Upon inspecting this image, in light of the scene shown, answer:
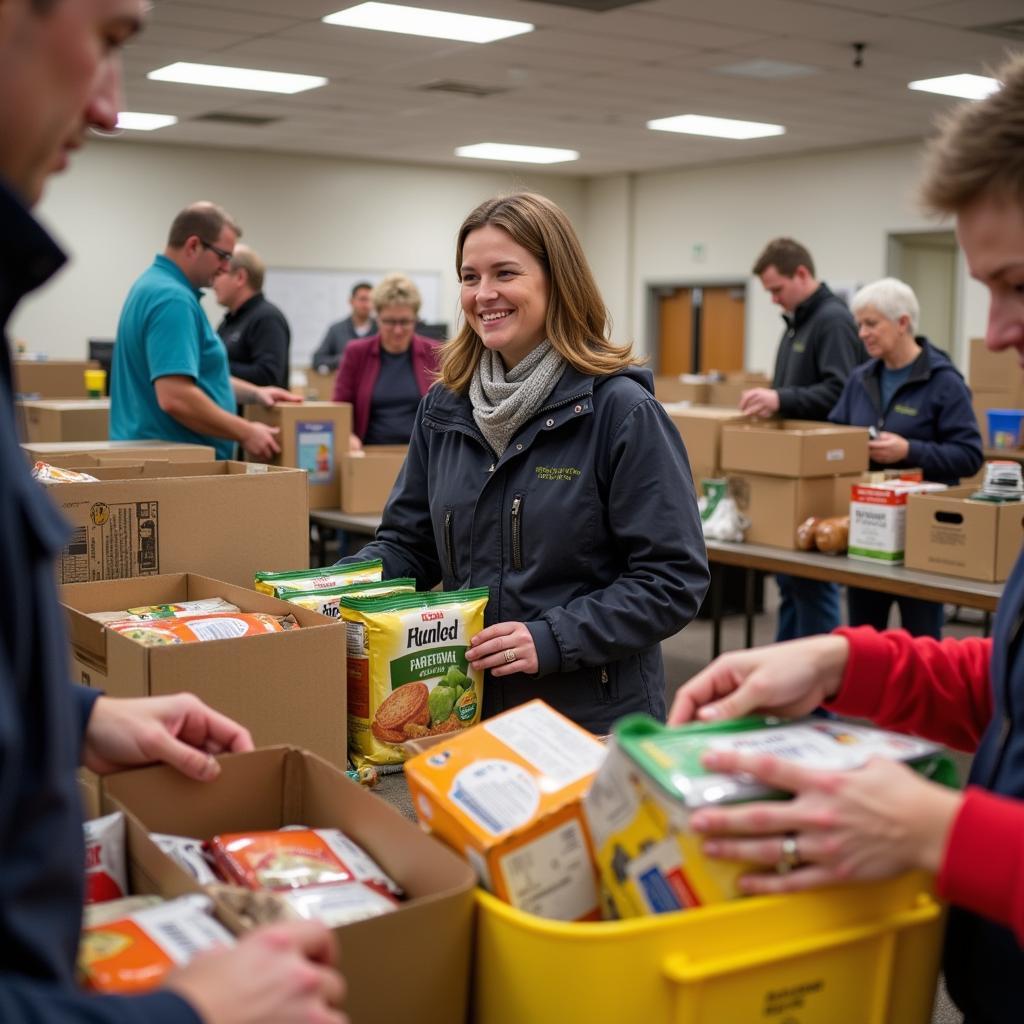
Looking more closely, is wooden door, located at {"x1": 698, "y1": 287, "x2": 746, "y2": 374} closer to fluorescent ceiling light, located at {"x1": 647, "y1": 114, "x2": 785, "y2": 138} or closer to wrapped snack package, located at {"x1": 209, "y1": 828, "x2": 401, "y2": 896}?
fluorescent ceiling light, located at {"x1": 647, "y1": 114, "x2": 785, "y2": 138}

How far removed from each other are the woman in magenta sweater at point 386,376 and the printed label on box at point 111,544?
3020mm

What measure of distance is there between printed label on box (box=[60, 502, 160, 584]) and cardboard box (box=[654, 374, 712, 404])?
5.95 metres

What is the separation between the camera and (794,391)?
15.5ft

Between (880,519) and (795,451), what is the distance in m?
0.35

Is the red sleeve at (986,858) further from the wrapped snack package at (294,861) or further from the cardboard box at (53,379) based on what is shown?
the cardboard box at (53,379)

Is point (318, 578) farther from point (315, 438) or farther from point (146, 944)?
point (315, 438)

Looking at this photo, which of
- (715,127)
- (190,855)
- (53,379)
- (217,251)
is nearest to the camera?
(190,855)

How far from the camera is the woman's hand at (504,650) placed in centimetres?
170

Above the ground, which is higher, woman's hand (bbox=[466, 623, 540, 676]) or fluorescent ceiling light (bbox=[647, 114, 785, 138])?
fluorescent ceiling light (bbox=[647, 114, 785, 138])

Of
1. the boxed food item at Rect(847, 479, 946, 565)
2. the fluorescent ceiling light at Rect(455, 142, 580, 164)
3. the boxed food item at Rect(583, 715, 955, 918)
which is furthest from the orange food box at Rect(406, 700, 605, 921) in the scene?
the fluorescent ceiling light at Rect(455, 142, 580, 164)

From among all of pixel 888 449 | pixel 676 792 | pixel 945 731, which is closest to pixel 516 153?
pixel 888 449

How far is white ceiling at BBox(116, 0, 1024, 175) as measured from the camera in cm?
577

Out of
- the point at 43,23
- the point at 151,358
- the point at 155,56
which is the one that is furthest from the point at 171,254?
the point at 155,56

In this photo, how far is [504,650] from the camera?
5.60ft
